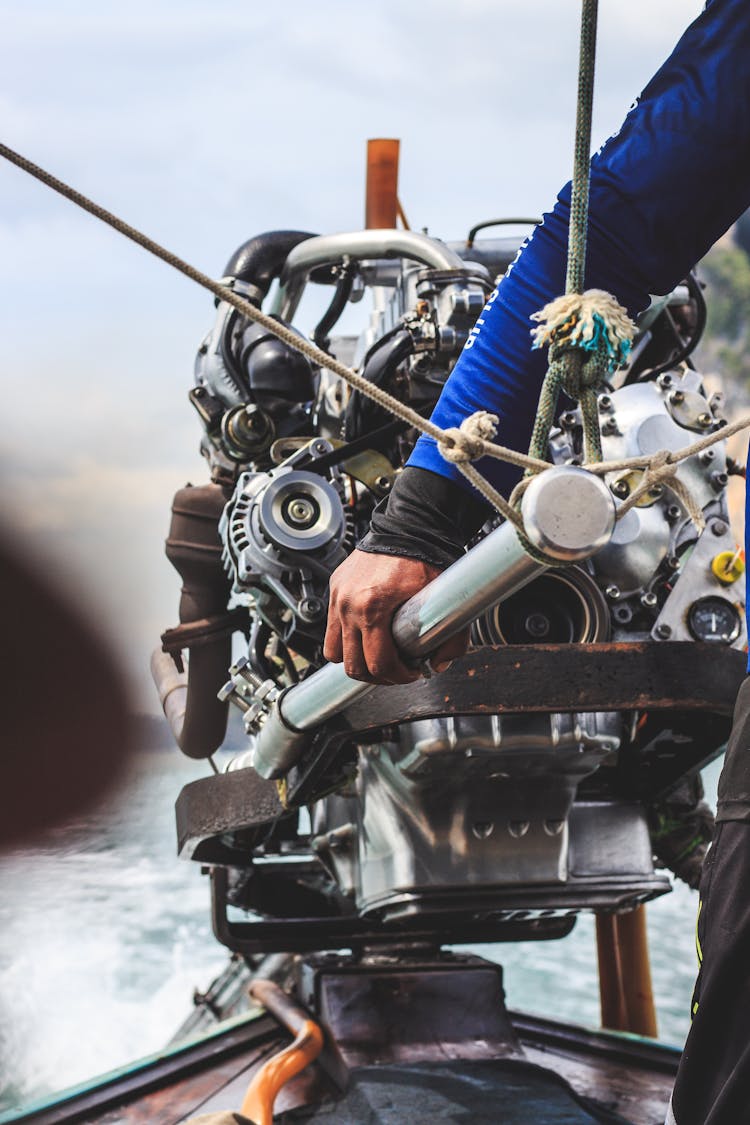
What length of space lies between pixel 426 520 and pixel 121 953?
5.75 m

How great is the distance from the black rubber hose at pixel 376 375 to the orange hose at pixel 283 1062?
1.26 meters

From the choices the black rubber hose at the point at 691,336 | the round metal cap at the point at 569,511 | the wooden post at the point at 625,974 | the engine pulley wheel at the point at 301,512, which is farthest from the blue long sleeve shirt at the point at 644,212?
the wooden post at the point at 625,974

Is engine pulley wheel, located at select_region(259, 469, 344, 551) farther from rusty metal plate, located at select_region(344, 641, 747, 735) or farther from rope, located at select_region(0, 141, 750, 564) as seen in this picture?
rope, located at select_region(0, 141, 750, 564)

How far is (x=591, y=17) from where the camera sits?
1068 mm

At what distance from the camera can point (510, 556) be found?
3.34 ft

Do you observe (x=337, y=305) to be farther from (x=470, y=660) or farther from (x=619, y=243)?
(x=619, y=243)

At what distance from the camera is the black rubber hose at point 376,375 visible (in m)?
2.26

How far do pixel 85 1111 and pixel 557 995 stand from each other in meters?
5.42

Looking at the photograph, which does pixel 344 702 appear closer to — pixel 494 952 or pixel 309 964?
pixel 309 964

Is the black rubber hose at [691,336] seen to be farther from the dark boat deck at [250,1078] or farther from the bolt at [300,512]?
the dark boat deck at [250,1078]

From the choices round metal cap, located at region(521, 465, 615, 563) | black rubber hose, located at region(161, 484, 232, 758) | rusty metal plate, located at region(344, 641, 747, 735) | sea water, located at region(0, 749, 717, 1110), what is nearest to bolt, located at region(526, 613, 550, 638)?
rusty metal plate, located at region(344, 641, 747, 735)

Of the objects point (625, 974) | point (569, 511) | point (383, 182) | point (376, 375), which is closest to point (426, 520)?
point (569, 511)

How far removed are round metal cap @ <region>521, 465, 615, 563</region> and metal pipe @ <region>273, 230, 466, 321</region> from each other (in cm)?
154

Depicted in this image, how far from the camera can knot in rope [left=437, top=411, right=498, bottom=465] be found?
3.40 ft
